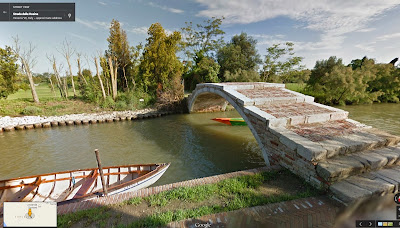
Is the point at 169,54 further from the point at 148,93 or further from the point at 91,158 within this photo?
the point at 91,158

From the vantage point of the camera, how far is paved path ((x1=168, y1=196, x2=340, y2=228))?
8.50 feet

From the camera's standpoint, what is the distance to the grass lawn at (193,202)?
2734 millimetres

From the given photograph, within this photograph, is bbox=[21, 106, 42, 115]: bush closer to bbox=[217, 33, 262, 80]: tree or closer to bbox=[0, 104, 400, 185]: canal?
bbox=[0, 104, 400, 185]: canal

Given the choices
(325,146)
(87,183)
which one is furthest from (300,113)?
(87,183)

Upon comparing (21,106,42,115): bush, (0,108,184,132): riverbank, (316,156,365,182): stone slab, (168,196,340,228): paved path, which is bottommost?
(0,108,184,132): riverbank

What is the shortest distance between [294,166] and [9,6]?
11.8m

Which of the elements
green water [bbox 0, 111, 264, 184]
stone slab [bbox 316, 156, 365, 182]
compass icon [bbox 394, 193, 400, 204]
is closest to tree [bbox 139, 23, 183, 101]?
green water [bbox 0, 111, 264, 184]

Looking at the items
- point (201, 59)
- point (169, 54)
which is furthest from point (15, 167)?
point (201, 59)

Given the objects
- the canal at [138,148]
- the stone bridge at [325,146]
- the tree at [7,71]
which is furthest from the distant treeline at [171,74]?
the stone bridge at [325,146]

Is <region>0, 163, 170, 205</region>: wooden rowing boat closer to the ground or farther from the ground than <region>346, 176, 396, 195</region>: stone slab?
closer to the ground

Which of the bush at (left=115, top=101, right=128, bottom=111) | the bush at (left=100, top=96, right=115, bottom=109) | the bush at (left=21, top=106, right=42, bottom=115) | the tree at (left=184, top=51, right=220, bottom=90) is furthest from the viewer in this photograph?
the tree at (left=184, top=51, right=220, bottom=90)

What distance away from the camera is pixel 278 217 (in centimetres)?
→ 271

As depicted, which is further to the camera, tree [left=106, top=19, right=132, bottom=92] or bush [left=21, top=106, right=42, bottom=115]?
tree [left=106, top=19, right=132, bottom=92]

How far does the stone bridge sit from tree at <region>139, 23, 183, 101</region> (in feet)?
40.5
